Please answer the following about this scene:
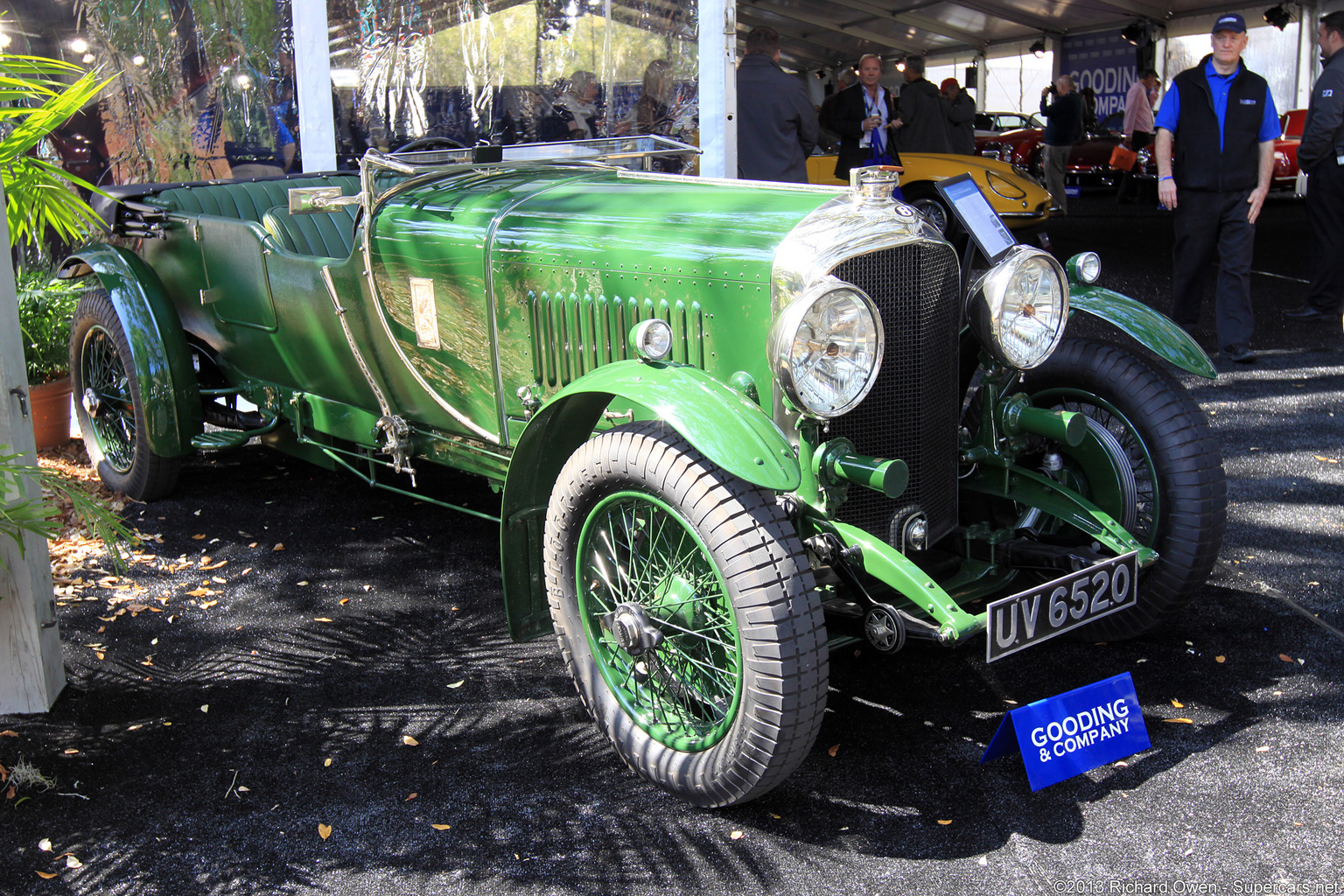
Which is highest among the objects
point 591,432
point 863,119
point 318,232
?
point 863,119

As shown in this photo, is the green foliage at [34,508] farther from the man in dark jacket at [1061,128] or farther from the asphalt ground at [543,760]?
the man in dark jacket at [1061,128]

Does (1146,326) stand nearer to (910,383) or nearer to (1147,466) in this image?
(1147,466)

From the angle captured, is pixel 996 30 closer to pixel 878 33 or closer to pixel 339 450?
pixel 878 33

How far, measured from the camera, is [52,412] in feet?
17.0

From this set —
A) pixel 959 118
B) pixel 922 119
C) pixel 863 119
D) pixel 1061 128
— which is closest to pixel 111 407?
pixel 863 119

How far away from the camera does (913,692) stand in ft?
9.30

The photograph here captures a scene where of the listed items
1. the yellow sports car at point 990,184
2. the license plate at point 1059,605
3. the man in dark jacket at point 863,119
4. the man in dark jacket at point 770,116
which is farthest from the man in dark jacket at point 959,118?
the license plate at point 1059,605

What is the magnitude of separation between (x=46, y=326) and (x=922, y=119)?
23.4ft

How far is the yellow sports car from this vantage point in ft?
28.5

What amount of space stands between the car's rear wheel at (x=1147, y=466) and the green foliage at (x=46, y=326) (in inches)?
175

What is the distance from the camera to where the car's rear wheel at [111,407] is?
14.0ft

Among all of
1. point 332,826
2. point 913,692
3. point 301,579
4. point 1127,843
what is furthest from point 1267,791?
point 301,579

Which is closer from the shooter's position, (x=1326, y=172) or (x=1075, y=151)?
(x=1326, y=172)

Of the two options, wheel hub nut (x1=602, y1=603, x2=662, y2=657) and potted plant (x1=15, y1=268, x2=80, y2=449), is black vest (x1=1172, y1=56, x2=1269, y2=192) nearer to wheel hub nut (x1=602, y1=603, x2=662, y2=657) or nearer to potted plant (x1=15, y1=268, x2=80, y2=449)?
wheel hub nut (x1=602, y1=603, x2=662, y2=657)
